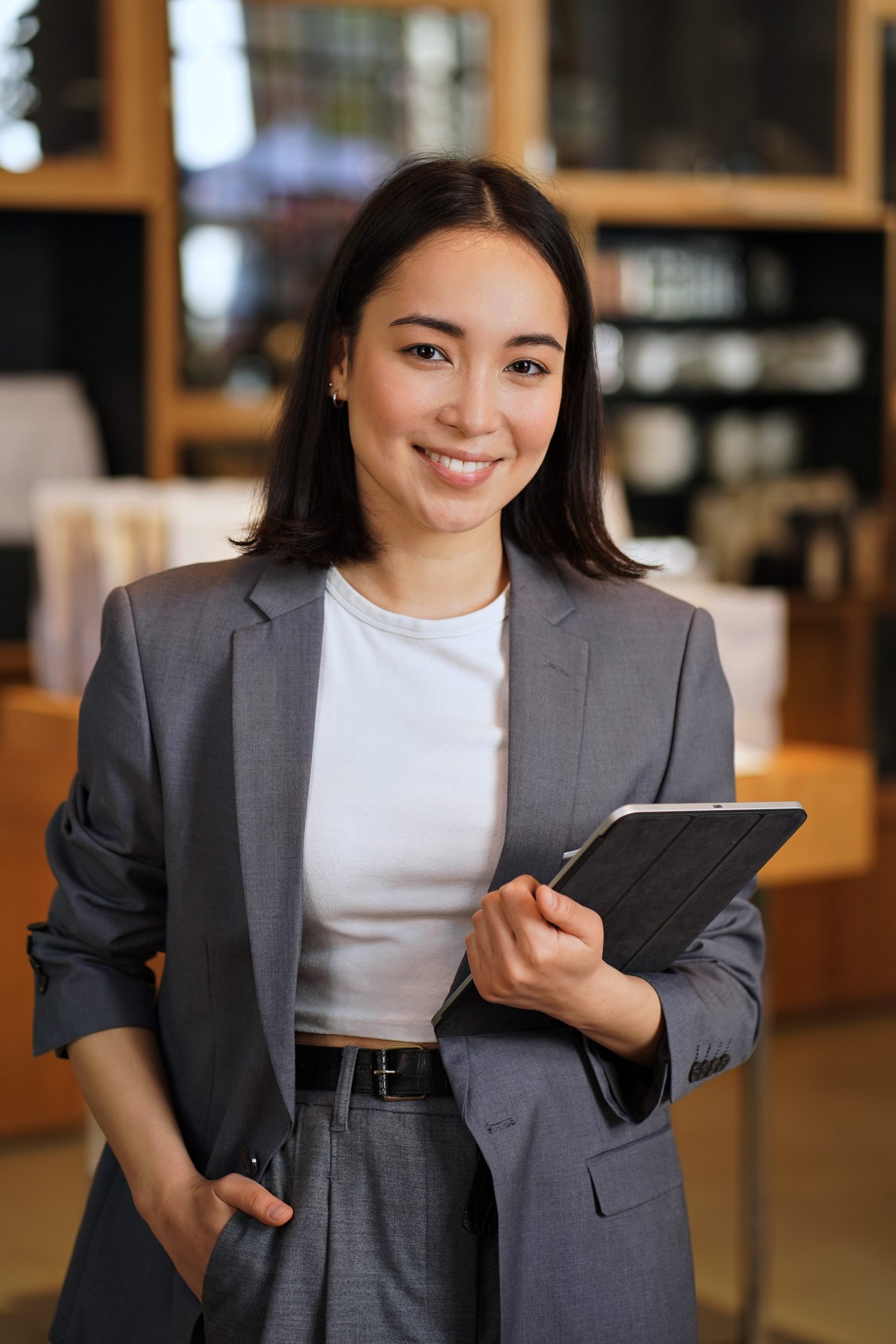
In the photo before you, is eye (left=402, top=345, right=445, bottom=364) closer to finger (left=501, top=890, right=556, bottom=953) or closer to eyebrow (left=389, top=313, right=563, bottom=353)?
eyebrow (left=389, top=313, right=563, bottom=353)

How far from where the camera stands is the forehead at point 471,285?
1283mm

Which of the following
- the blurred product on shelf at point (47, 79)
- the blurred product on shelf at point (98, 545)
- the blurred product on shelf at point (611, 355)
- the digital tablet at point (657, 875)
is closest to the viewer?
the digital tablet at point (657, 875)

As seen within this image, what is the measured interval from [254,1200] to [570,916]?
36cm

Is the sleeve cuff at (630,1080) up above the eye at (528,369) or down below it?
below

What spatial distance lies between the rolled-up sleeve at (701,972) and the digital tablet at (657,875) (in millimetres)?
47

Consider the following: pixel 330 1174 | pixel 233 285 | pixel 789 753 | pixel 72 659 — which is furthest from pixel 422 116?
pixel 330 1174

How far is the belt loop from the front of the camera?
4.25 feet

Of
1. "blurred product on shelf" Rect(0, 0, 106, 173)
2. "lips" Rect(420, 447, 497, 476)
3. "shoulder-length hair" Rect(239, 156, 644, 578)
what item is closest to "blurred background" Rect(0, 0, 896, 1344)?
"blurred product on shelf" Rect(0, 0, 106, 173)

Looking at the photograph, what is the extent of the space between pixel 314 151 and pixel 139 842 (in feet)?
9.55

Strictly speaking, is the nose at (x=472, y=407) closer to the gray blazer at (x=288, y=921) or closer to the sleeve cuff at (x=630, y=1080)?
the gray blazer at (x=288, y=921)

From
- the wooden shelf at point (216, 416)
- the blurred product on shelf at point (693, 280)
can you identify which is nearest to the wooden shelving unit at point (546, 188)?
the wooden shelf at point (216, 416)

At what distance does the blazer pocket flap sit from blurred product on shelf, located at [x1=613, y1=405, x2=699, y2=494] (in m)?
3.21

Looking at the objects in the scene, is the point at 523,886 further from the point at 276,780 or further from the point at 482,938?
the point at 276,780

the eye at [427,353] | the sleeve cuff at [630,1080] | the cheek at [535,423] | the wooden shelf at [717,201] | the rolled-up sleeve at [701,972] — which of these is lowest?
the sleeve cuff at [630,1080]
